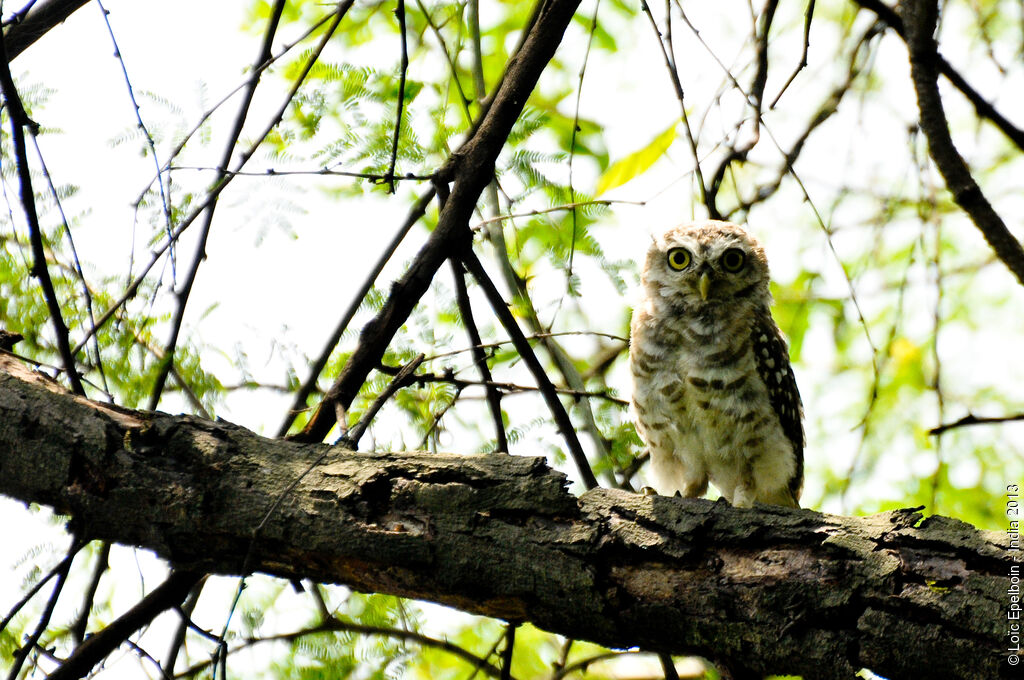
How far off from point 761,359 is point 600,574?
6.91ft

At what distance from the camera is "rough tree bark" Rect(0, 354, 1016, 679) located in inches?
73.5

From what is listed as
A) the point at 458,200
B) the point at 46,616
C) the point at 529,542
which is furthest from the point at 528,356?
the point at 46,616

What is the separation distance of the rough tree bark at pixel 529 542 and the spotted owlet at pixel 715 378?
1708mm

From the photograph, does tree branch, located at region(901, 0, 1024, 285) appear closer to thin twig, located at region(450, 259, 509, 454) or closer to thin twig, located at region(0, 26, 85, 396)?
thin twig, located at region(450, 259, 509, 454)

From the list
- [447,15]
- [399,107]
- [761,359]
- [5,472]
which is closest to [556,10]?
[399,107]

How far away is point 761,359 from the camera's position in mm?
3912

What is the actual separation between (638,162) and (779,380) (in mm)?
1139

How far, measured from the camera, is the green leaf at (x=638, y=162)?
4086 mm

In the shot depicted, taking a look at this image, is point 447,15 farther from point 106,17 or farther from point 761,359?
point 761,359

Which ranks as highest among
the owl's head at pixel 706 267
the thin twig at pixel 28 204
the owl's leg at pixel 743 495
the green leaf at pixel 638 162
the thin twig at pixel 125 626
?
the green leaf at pixel 638 162

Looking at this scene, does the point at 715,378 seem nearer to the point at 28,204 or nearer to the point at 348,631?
the point at 348,631

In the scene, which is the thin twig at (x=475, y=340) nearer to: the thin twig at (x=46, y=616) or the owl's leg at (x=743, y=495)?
the thin twig at (x=46, y=616)

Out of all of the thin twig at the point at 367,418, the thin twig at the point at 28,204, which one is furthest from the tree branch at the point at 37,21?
the thin twig at the point at 367,418

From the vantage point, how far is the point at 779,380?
3928mm
